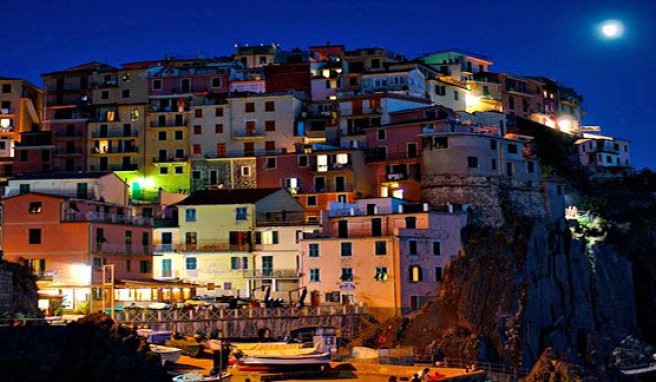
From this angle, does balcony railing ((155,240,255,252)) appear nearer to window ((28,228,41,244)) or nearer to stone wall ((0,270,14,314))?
A: window ((28,228,41,244))

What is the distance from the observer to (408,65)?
94.7 metres

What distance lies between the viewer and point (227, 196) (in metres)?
79.6

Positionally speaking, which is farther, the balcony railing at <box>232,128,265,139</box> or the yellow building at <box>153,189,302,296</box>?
the balcony railing at <box>232,128,265,139</box>

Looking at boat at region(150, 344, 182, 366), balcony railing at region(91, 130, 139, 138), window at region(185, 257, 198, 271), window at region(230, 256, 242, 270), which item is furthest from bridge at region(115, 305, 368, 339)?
balcony railing at region(91, 130, 139, 138)

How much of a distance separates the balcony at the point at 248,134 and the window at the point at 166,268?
16.7m

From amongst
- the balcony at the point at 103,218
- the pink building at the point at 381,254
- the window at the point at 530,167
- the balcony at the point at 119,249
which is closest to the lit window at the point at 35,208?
the balcony at the point at 103,218

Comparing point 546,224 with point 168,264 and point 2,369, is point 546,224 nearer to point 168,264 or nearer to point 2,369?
point 168,264

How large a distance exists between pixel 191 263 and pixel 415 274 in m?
20.0

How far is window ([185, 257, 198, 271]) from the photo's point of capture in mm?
77000

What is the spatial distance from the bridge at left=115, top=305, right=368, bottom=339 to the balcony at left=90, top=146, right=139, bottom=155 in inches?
1273

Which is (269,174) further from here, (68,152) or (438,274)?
(438,274)

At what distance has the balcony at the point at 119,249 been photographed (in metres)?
67.2

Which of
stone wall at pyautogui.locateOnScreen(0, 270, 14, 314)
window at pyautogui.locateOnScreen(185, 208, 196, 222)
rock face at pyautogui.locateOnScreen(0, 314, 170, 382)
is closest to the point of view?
rock face at pyautogui.locateOnScreen(0, 314, 170, 382)

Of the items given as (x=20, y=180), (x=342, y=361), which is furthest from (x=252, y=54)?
(x=342, y=361)
